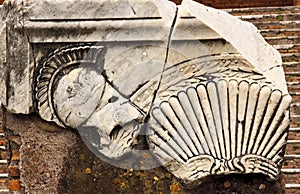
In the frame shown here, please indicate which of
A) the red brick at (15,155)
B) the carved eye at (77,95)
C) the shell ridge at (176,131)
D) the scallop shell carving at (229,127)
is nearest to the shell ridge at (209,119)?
the scallop shell carving at (229,127)

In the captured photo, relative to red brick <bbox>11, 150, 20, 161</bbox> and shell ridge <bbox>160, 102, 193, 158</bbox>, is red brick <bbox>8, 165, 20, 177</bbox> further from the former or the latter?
shell ridge <bbox>160, 102, 193, 158</bbox>

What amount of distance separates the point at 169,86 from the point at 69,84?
1.32ft

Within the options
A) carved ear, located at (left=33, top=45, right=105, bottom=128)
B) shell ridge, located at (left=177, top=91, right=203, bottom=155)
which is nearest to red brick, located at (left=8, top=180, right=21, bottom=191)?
carved ear, located at (left=33, top=45, right=105, bottom=128)

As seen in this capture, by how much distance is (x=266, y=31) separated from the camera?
6.33 m

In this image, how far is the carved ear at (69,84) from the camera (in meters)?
2.97

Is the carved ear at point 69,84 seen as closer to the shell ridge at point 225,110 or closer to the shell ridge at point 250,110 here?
the shell ridge at point 225,110

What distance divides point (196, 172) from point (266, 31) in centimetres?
360

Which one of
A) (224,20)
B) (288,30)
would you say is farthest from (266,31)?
(224,20)

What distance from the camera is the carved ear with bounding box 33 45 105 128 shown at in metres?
2.97

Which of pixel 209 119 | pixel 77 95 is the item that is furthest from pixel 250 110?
pixel 77 95

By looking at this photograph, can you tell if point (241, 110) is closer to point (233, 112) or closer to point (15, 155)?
point (233, 112)

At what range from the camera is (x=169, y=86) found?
296 cm

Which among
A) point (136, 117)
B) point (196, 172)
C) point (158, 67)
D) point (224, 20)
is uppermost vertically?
point (224, 20)

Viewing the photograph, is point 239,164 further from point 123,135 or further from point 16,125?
point 16,125
